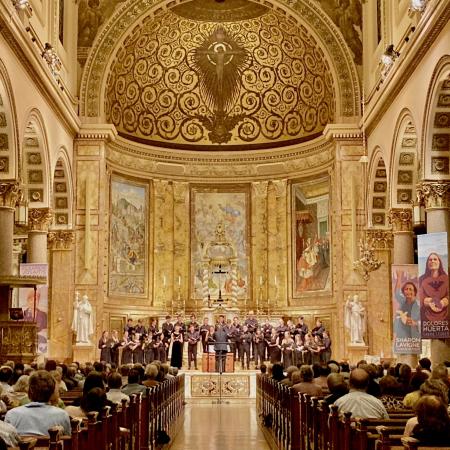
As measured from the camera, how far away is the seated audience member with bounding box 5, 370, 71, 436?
6.14 meters

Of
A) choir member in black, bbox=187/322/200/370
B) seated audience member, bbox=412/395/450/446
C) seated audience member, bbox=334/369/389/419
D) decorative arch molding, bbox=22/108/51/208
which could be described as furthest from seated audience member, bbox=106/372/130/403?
choir member in black, bbox=187/322/200/370

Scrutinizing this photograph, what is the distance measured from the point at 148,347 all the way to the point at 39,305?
5.97 metres

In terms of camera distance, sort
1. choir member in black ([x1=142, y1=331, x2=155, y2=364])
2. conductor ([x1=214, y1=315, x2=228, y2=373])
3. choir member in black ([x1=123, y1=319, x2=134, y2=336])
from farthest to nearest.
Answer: choir member in black ([x1=123, y1=319, x2=134, y2=336]), choir member in black ([x1=142, y1=331, x2=155, y2=364]), conductor ([x1=214, y1=315, x2=228, y2=373])

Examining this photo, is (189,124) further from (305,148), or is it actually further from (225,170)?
(305,148)

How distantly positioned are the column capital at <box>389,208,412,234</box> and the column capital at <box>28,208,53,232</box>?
945 centimetres

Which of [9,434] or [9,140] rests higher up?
[9,140]

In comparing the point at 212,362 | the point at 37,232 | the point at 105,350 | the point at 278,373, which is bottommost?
the point at 212,362

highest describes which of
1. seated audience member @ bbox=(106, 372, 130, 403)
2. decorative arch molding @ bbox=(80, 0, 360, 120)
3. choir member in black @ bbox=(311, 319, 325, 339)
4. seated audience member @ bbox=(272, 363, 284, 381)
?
decorative arch molding @ bbox=(80, 0, 360, 120)

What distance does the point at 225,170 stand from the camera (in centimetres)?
3064

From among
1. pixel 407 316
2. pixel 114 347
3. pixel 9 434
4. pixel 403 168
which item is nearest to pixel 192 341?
pixel 114 347

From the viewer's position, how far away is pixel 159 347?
2464cm

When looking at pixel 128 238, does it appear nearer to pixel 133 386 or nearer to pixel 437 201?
pixel 437 201

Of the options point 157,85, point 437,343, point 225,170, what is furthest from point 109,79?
point 437,343

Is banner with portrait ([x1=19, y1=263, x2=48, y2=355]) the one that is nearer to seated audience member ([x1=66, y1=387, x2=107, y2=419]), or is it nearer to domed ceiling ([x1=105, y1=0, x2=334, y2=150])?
domed ceiling ([x1=105, y1=0, x2=334, y2=150])
